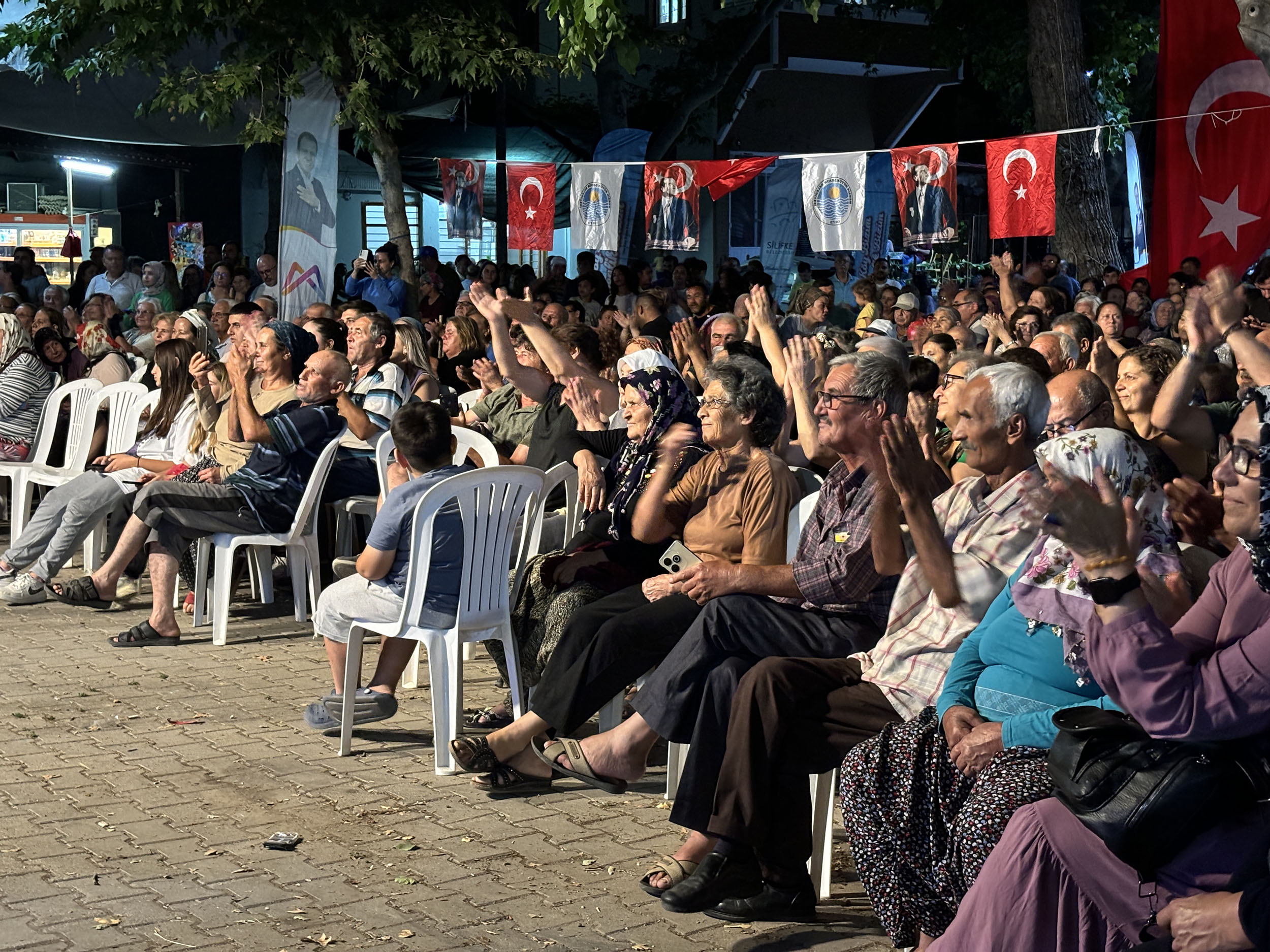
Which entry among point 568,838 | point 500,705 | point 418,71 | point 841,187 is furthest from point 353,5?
point 568,838

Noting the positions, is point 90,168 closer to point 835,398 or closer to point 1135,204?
point 1135,204

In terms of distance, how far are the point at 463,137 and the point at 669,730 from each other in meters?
21.1

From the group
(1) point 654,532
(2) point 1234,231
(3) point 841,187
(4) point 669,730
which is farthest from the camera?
(3) point 841,187

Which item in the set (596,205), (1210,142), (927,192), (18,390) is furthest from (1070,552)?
(596,205)

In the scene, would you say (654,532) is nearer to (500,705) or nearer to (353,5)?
(500,705)

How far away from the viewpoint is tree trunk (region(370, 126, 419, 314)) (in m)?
16.2

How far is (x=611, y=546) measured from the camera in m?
6.02

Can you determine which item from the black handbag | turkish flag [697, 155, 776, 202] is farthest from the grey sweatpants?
turkish flag [697, 155, 776, 202]

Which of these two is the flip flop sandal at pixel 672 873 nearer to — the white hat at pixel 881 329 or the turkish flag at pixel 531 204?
the white hat at pixel 881 329

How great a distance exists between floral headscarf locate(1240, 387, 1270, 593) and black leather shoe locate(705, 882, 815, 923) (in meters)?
1.90

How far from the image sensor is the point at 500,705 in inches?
252

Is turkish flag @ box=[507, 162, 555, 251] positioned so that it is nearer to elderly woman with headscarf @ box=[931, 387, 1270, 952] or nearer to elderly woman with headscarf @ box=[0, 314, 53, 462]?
elderly woman with headscarf @ box=[0, 314, 53, 462]

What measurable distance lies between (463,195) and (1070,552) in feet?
49.2

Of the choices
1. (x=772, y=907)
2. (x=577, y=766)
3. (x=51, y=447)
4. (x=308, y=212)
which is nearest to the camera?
(x=772, y=907)
